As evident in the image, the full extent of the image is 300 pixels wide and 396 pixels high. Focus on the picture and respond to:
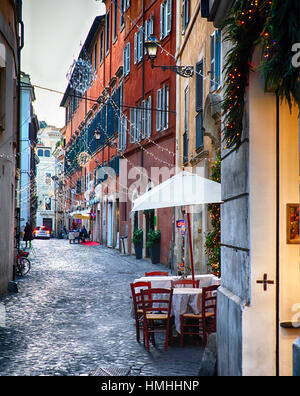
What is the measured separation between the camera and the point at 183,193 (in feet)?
30.6

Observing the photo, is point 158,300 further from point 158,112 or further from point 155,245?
point 158,112

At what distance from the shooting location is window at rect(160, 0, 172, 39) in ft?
72.1

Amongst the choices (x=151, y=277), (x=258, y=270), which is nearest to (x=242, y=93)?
(x=258, y=270)

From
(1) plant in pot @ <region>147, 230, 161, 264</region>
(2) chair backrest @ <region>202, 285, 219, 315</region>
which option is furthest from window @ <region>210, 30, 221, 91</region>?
(1) plant in pot @ <region>147, 230, 161, 264</region>

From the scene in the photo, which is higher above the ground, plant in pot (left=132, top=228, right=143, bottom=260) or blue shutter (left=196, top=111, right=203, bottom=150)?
blue shutter (left=196, top=111, right=203, bottom=150)

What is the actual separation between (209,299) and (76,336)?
215cm

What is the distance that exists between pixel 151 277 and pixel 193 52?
30.8ft

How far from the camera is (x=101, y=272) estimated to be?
19.2 metres

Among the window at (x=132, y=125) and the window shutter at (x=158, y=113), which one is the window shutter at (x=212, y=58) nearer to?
the window shutter at (x=158, y=113)

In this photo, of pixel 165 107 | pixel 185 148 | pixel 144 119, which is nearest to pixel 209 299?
pixel 185 148

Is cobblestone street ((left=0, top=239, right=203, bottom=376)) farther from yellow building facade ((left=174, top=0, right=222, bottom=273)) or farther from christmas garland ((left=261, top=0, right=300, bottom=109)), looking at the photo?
christmas garland ((left=261, top=0, right=300, bottom=109))

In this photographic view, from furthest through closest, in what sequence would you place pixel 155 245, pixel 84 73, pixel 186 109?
pixel 84 73 → pixel 155 245 → pixel 186 109
